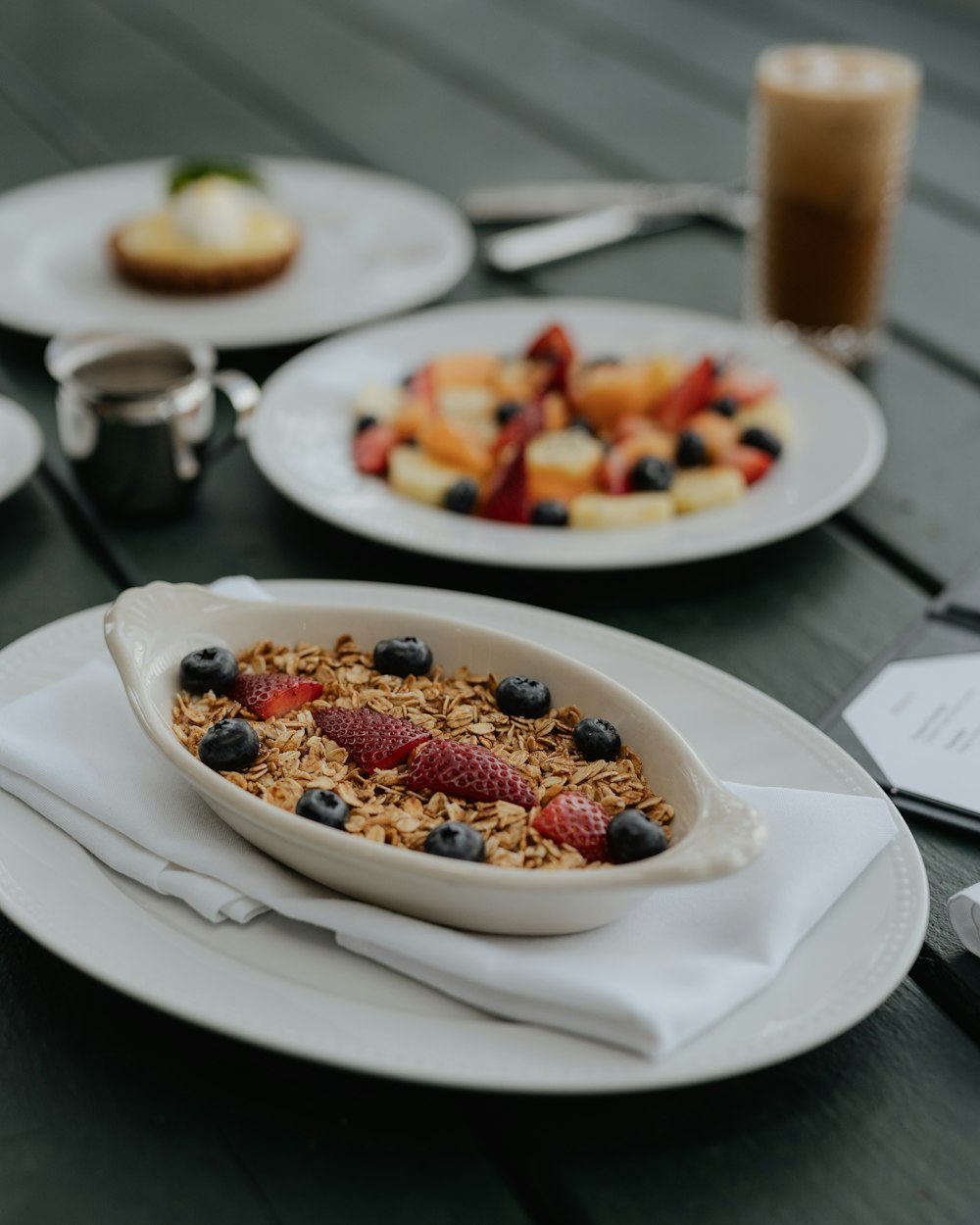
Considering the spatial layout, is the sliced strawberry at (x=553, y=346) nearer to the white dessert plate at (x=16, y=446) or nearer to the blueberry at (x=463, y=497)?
the blueberry at (x=463, y=497)

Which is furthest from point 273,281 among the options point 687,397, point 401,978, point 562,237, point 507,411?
point 401,978

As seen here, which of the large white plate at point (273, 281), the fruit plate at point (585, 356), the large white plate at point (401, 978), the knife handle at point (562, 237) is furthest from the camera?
the knife handle at point (562, 237)

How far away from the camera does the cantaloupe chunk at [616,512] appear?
4.29 ft

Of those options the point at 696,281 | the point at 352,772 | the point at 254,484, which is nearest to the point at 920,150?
the point at 696,281

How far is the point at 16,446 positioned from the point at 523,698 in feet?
2.43

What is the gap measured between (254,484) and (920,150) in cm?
146

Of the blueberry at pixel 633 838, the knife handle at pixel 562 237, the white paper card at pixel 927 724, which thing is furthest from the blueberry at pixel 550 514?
the knife handle at pixel 562 237

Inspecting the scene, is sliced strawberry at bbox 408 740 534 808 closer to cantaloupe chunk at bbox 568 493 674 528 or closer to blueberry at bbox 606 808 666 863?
blueberry at bbox 606 808 666 863

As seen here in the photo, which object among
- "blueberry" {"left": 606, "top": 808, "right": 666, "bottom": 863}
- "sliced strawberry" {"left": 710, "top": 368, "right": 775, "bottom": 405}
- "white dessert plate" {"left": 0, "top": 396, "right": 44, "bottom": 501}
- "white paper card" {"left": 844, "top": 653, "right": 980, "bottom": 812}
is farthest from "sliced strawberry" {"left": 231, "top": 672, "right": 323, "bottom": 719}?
"sliced strawberry" {"left": 710, "top": 368, "right": 775, "bottom": 405}

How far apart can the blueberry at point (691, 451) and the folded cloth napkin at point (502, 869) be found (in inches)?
24.6

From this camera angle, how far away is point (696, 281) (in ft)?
6.32

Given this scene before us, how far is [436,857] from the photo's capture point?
742mm

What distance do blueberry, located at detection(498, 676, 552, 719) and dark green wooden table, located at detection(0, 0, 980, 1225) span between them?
25cm

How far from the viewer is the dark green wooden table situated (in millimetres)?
698
